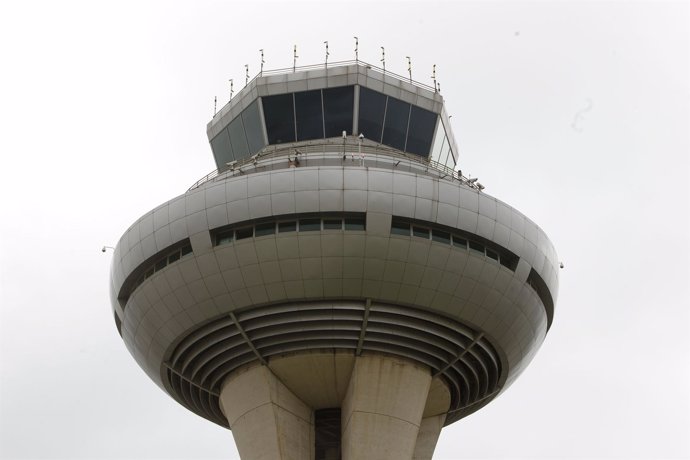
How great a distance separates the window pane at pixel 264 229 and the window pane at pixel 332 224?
2010 millimetres

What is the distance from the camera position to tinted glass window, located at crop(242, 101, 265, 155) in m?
51.5

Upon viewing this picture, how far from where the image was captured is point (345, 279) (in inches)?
1656

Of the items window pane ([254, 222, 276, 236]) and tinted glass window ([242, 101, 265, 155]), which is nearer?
window pane ([254, 222, 276, 236])

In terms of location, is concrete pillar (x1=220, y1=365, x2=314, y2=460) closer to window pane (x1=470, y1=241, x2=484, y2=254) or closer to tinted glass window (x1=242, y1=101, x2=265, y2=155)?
window pane (x1=470, y1=241, x2=484, y2=254)

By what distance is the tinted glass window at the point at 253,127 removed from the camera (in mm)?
51531

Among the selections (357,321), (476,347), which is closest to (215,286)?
(357,321)

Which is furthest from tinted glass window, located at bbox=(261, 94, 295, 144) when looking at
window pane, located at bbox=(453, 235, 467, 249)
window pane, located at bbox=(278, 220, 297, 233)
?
window pane, located at bbox=(453, 235, 467, 249)

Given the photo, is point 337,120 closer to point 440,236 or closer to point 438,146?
point 438,146

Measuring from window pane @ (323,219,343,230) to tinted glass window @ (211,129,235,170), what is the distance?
42.2ft

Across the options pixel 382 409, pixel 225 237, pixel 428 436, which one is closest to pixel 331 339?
pixel 382 409

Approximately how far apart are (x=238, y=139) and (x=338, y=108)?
18.3 ft

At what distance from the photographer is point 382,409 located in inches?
1747

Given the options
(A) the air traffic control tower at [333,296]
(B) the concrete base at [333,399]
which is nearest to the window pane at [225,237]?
(A) the air traffic control tower at [333,296]

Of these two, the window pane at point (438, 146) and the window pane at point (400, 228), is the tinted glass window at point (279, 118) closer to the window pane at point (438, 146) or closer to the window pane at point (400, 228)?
the window pane at point (438, 146)
